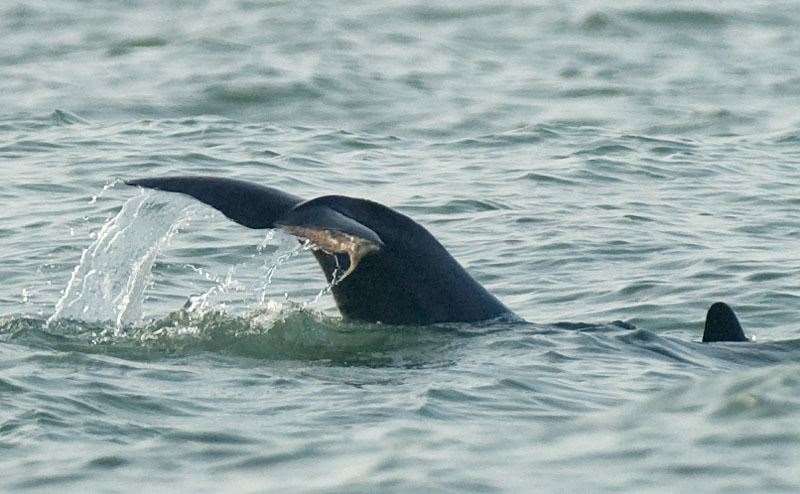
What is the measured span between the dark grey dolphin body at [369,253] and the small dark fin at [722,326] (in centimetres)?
115

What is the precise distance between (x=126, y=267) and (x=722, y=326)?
3.47 meters

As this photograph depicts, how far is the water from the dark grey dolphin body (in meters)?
0.17

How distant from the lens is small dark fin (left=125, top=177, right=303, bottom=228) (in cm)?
979

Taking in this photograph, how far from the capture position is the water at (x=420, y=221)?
27.2 feet

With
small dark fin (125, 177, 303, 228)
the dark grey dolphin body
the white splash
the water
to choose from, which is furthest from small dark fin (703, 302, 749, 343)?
the white splash

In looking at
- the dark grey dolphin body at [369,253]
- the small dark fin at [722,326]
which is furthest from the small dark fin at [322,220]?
the small dark fin at [722,326]

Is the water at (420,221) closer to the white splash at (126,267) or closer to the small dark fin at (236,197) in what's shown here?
the white splash at (126,267)

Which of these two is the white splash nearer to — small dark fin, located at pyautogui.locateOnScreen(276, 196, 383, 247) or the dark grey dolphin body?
the dark grey dolphin body

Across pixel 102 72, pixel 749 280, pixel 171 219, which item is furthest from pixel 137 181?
pixel 102 72

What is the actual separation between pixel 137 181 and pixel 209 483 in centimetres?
258

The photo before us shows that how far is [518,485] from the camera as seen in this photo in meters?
7.56

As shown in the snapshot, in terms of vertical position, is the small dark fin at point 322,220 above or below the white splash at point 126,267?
above

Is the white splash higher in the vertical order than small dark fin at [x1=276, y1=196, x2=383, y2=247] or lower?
lower

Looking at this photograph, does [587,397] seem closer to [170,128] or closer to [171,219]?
[171,219]
